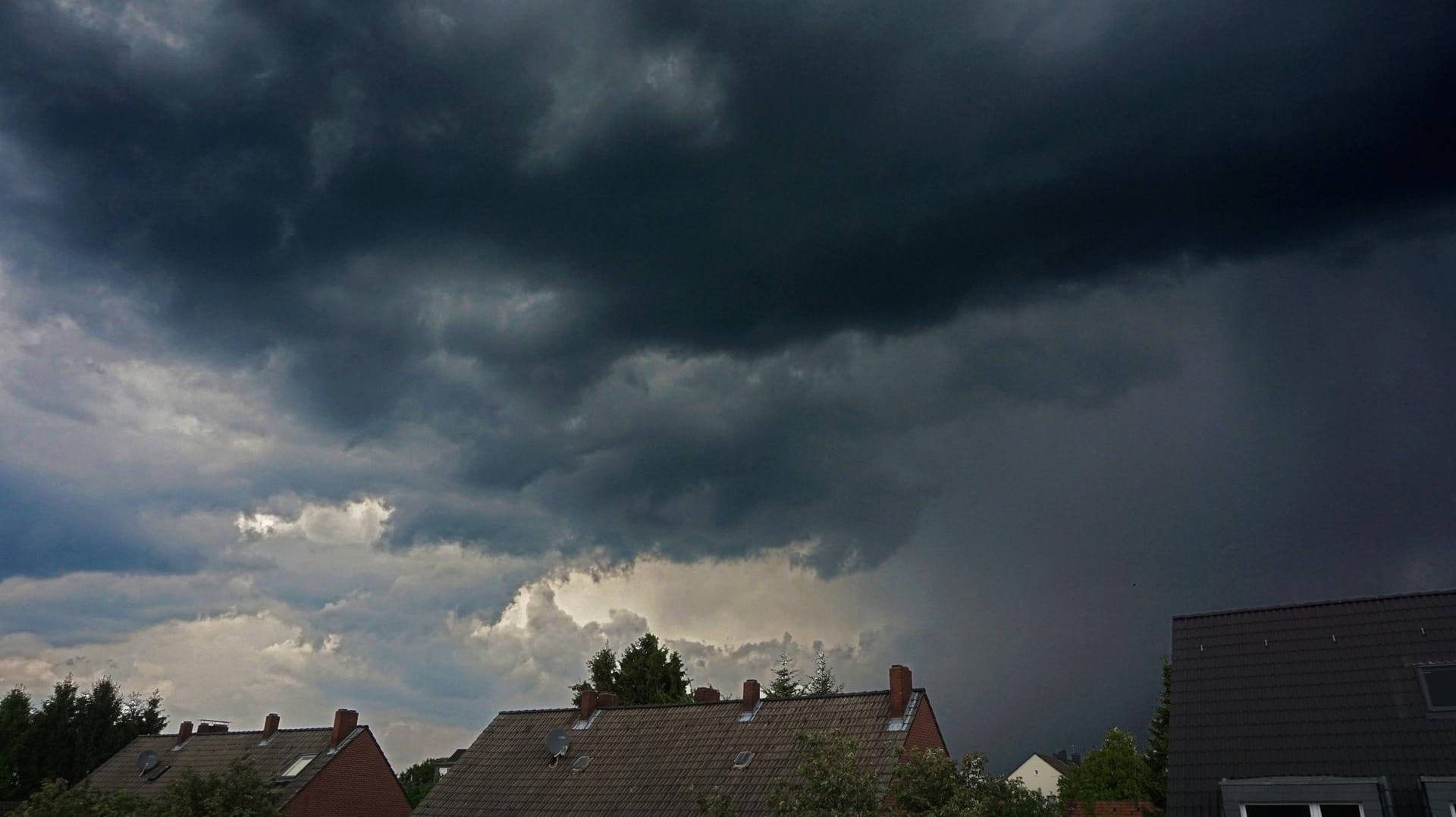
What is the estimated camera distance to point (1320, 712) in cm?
3091

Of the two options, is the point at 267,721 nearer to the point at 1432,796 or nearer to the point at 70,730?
the point at 70,730

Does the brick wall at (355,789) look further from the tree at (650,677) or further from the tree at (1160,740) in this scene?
the tree at (1160,740)

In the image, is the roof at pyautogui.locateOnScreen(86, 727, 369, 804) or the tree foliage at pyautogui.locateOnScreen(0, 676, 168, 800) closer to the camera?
the roof at pyautogui.locateOnScreen(86, 727, 369, 804)

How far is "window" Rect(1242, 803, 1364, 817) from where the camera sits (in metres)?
27.7

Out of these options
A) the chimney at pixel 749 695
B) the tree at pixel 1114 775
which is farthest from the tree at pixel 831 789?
the tree at pixel 1114 775

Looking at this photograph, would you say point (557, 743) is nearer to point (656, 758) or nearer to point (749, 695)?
point (656, 758)

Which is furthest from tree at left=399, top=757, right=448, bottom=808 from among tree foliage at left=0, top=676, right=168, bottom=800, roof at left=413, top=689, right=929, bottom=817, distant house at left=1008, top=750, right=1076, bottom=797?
distant house at left=1008, top=750, right=1076, bottom=797

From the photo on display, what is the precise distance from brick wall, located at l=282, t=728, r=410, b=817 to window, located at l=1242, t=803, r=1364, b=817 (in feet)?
151

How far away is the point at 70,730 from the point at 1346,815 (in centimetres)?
9331

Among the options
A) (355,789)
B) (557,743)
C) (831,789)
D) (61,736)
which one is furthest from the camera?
(61,736)

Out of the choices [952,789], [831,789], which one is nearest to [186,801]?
[831,789]

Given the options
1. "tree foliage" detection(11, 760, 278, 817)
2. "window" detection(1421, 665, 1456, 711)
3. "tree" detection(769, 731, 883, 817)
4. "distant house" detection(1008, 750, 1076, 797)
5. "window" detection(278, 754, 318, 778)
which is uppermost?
"distant house" detection(1008, 750, 1076, 797)

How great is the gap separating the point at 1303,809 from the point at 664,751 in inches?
1029

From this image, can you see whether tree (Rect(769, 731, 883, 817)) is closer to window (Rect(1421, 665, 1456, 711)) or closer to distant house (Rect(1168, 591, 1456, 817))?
distant house (Rect(1168, 591, 1456, 817))
